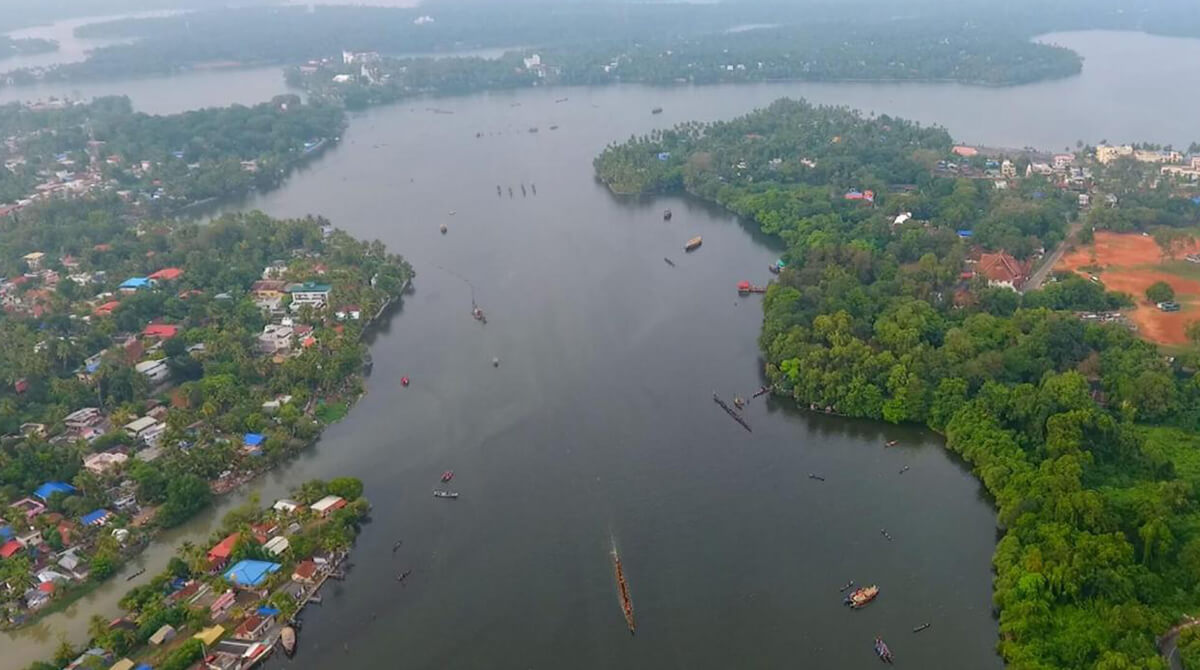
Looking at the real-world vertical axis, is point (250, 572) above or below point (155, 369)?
below

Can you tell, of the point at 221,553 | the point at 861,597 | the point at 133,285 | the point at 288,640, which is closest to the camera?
the point at 288,640

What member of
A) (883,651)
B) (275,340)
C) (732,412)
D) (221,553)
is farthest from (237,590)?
(732,412)

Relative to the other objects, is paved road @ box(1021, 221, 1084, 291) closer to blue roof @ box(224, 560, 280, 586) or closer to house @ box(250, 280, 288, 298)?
blue roof @ box(224, 560, 280, 586)

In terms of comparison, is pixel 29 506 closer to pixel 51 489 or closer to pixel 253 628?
pixel 51 489

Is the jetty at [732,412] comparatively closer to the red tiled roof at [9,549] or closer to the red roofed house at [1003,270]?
the red roofed house at [1003,270]

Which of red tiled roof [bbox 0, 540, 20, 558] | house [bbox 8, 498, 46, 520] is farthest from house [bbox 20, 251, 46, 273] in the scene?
red tiled roof [bbox 0, 540, 20, 558]

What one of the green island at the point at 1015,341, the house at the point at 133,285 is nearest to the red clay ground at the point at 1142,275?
the green island at the point at 1015,341
